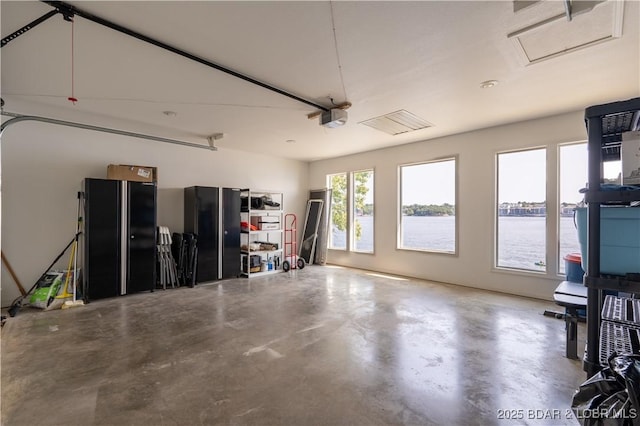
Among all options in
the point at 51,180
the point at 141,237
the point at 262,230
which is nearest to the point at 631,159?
the point at 141,237

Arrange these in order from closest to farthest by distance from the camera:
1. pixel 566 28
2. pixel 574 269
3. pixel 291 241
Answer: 1. pixel 566 28
2. pixel 574 269
3. pixel 291 241

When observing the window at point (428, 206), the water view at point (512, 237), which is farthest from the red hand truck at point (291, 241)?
the water view at point (512, 237)

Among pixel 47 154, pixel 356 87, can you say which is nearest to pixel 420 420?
pixel 356 87

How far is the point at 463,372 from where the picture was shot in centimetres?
242

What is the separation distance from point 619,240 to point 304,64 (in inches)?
108

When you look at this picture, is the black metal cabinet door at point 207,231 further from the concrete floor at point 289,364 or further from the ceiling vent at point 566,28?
the ceiling vent at point 566,28

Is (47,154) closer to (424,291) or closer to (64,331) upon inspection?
(64,331)

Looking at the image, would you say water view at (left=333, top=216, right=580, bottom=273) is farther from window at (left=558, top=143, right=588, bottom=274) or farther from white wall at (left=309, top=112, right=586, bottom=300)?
white wall at (left=309, top=112, right=586, bottom=300)

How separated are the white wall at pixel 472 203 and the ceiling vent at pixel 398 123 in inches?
40.2

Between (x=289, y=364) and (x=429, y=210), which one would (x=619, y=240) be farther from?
(x=429, y=210)

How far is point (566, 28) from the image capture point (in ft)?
7.60

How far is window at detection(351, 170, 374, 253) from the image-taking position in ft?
23.1

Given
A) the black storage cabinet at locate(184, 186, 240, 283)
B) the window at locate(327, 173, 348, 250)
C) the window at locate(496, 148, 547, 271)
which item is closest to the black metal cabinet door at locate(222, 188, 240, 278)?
the black storage cabinet at locate(184, 186, 240, 283)

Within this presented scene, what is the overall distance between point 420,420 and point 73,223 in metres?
5.64
